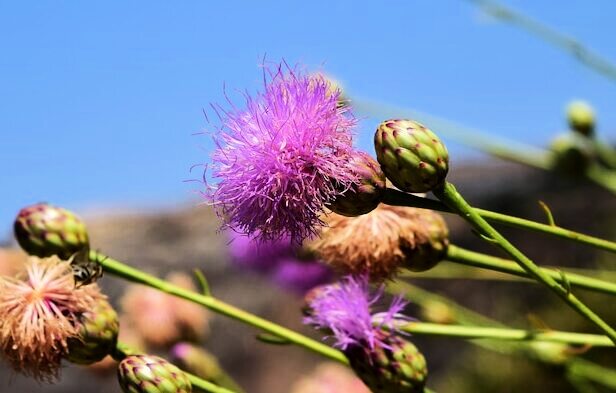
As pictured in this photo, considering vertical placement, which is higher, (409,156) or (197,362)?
(409,156)

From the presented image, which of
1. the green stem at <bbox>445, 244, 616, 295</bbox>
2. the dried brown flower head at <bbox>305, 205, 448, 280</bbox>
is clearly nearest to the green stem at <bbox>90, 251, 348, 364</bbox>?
the dried brown flower head at <bbox>305, 205, 448, 280</bbox>

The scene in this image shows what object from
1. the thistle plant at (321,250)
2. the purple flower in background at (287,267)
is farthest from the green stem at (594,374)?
the purple flower in background at (287,267)

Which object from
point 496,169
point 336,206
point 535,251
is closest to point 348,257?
point 336,206

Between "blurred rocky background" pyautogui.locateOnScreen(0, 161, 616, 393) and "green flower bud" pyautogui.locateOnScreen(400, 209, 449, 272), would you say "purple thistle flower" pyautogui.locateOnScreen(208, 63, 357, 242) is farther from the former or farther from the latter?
"blurred rocky background" pyautogui.locateOnScreen(0, 161, 616, 393)

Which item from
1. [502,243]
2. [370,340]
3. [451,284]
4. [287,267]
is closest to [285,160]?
[502,243]

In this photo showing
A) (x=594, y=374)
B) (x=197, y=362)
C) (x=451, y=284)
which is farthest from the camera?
(x=451, y=284)

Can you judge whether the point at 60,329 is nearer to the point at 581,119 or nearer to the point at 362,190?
the point at 362,190
